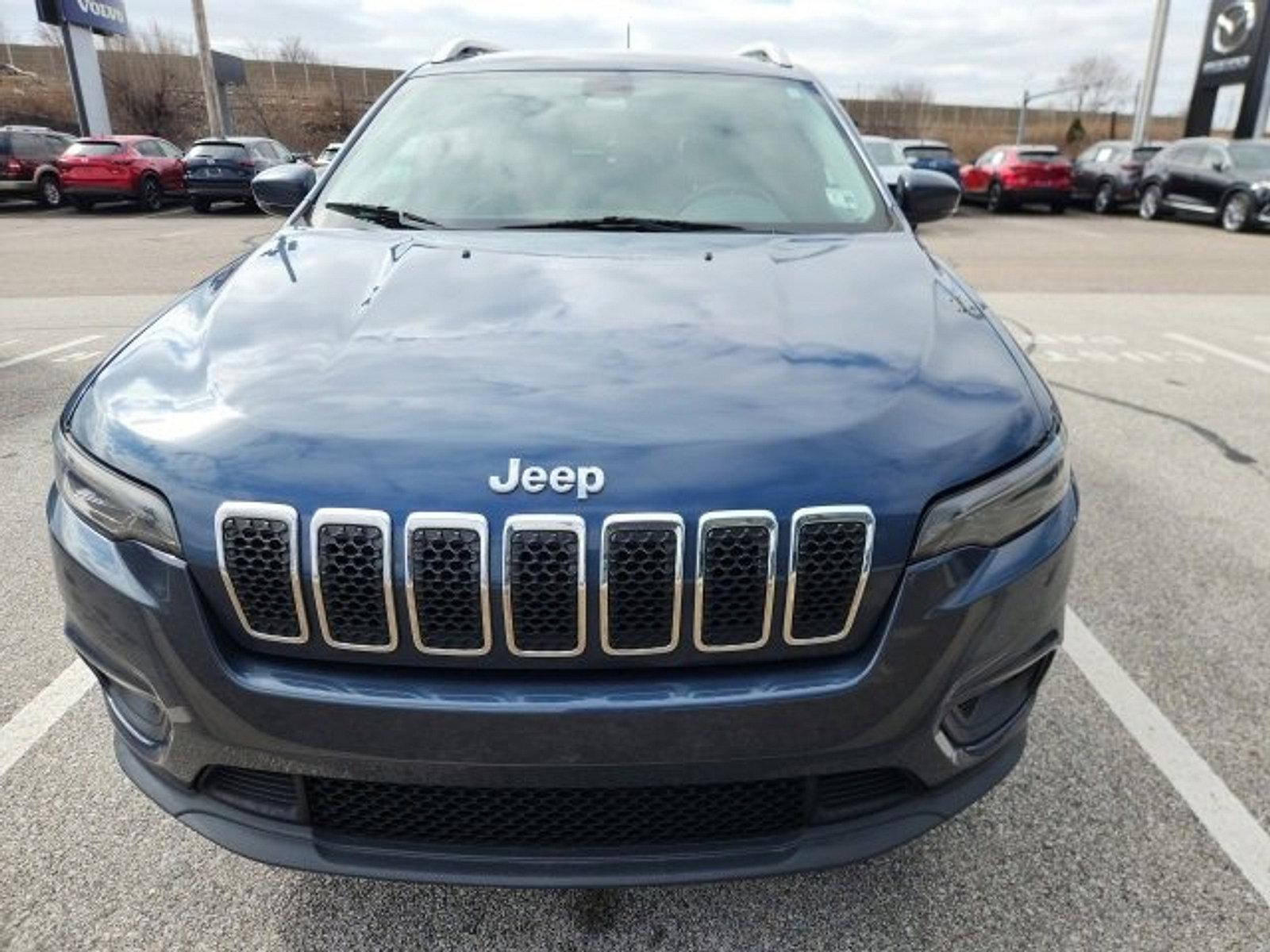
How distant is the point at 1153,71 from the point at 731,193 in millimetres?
29296

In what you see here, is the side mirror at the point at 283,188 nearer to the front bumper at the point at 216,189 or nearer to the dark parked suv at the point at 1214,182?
the dark parked suv at the point at 1214,182

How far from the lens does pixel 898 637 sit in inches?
62.5

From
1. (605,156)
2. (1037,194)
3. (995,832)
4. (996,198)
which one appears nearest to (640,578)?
(995,832)

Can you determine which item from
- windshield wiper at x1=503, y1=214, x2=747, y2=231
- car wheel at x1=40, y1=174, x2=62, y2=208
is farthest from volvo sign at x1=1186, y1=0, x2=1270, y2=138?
car wheel at x1=40, y1=174, x2=62, y2=208

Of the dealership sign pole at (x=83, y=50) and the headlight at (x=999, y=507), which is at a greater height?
the dealership sign pole at (x=83, y=50)

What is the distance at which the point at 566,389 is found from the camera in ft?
5.61

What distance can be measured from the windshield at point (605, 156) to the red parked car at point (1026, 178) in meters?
20.4

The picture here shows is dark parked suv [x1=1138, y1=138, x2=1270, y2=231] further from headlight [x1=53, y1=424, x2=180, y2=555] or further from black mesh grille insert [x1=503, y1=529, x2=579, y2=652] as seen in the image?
headlight [x1=53, y1=424, x2=180, y2=555]

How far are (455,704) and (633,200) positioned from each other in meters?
1.73

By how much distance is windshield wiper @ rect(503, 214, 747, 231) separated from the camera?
2.65m

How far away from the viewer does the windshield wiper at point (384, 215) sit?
2.67 m

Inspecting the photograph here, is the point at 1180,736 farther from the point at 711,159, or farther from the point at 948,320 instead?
the point at 711,159

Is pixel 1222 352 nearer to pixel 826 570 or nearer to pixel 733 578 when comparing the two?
pixel 826 570

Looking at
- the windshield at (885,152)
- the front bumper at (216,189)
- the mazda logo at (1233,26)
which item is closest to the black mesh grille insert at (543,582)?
the windshield at (885,152)
